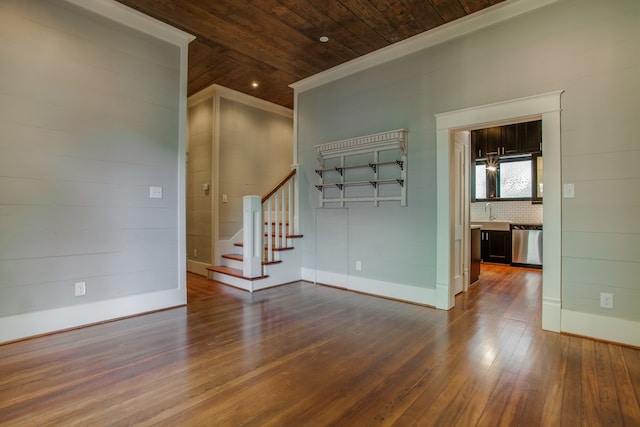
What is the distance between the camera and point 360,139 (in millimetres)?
4176

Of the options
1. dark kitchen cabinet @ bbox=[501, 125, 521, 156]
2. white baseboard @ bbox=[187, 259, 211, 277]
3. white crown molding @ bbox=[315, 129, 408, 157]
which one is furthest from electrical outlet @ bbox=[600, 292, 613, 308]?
white baseboard @ bbox=[187, 259, 211, 277]

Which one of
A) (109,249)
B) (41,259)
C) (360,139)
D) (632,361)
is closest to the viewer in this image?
(632,361)

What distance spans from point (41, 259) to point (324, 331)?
261 centimetres

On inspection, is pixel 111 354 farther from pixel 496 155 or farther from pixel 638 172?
pixel 496 155

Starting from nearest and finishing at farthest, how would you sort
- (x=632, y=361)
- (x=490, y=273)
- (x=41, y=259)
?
(x=632, y=361) < (x=41, y=259) < (x=490, y=273)

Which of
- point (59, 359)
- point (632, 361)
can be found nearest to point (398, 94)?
point (632, 361)

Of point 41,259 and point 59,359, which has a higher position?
point 41,259

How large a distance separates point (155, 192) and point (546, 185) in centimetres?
397

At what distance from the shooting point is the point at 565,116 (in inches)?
110

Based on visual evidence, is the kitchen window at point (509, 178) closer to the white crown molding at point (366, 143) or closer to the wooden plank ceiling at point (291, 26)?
the white crown molding at point (366, 143)

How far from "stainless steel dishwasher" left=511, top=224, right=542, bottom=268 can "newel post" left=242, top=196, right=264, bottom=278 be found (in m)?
5.02

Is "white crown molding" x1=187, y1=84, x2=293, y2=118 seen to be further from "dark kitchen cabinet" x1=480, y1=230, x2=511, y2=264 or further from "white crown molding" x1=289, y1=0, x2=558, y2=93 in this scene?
"dark kitchen cabinet" x1=480, y1=230, x2=511, y2=264

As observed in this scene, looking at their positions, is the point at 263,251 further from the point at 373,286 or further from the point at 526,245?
the point at 526,245

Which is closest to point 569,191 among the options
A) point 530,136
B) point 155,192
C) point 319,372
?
point 319,372
